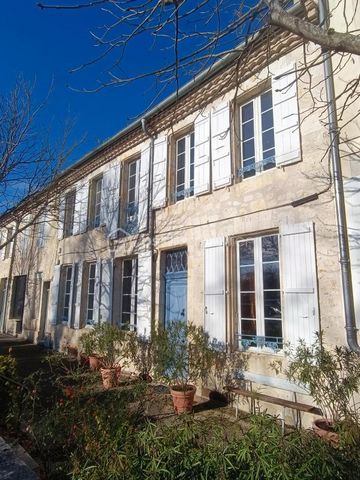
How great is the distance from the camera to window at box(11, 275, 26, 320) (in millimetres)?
15641

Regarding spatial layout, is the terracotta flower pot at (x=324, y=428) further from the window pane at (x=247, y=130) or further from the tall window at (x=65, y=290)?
the tall window at (x=65, y=290)

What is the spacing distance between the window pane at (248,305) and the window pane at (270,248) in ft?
2.16

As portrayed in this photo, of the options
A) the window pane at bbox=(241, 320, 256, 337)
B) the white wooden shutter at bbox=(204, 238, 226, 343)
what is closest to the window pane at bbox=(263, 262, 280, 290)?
the window pane at bbox=(241, 320, 256, 337)

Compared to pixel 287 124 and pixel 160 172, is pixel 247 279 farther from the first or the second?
pixel 160 172

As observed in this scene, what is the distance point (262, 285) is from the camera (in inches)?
216

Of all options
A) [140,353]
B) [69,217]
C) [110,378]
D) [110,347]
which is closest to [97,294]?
[110,347]

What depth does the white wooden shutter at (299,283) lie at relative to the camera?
15.3ft

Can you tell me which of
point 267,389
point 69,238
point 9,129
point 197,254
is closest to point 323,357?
point 267,389

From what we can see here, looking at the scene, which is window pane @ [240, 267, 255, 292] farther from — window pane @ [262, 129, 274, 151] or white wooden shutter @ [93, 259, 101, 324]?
white wooden shutter @ [93, 259, 101, 324]

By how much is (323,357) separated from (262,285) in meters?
1.60

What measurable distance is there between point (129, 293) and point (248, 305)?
151 inches

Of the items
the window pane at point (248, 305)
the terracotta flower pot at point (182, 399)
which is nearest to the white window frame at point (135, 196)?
the window pane at point (248, 305)

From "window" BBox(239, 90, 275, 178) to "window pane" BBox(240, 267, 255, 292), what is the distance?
1.65 metres

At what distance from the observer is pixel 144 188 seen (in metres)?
8.37
